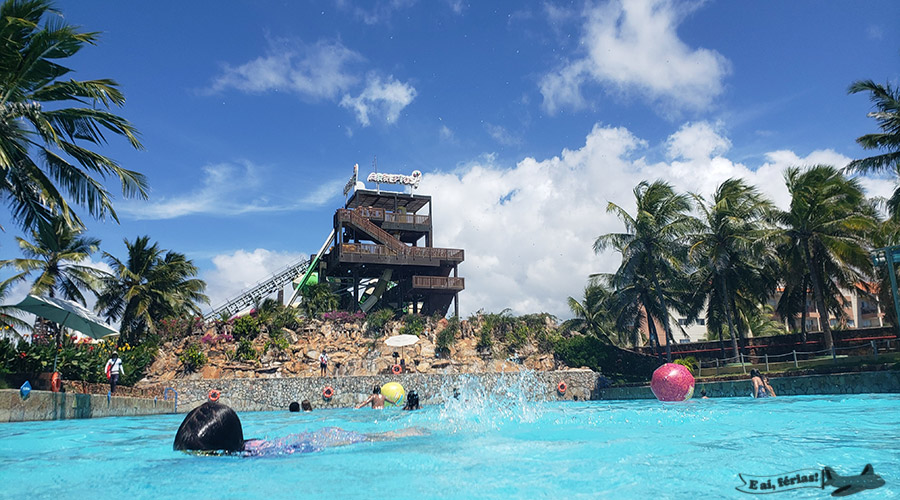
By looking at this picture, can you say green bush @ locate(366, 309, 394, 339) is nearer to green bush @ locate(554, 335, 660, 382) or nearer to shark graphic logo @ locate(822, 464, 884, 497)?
green bush @ locate(554, 335, 660, 382)

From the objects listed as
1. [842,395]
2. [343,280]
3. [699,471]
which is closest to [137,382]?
[343,280]

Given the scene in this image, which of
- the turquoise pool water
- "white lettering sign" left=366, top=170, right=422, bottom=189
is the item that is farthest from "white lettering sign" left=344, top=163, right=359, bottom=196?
the turquoise pool water

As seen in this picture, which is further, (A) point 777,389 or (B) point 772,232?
(B) point 772,232

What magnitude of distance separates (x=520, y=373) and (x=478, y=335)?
11.1 ft

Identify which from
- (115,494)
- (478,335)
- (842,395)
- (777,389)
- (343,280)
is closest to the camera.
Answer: (115,494)

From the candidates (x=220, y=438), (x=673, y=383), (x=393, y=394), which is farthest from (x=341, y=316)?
(x=220, y=438)

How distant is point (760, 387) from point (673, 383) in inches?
240

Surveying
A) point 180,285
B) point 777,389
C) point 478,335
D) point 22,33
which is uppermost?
point 22,33

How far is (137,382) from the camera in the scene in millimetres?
24641

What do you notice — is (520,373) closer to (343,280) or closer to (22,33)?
(343,280)

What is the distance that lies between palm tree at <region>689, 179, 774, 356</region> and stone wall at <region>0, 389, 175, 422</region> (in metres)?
24.4

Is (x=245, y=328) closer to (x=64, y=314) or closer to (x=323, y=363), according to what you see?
(x=323, y=363)

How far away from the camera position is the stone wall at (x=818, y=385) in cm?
1847

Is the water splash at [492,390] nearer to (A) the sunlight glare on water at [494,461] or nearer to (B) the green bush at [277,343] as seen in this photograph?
(B) the green bush at [277,343]
